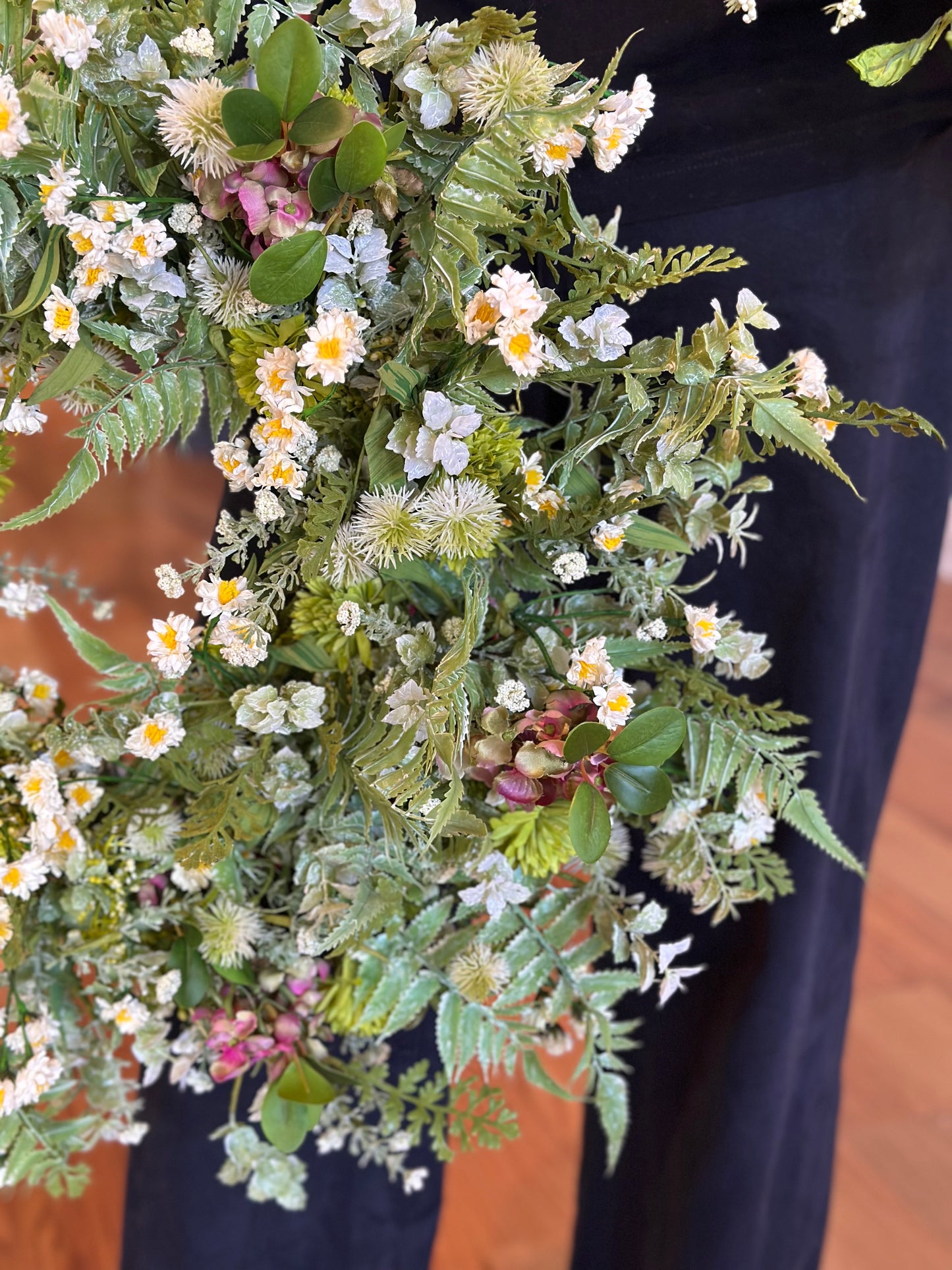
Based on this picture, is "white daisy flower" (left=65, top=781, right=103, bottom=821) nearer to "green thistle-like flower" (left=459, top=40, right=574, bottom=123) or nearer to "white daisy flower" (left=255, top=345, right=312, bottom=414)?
"white daisy flower" (left=255, top=345, right=312, bottom=414)

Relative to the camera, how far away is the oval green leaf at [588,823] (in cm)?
41

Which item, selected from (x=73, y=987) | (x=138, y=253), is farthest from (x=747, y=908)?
(x=138, y=253)

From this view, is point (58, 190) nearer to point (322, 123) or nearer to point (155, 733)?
point (322, 123)

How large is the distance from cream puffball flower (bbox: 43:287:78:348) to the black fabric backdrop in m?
0.28

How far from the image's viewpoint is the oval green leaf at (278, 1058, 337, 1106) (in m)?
0.57

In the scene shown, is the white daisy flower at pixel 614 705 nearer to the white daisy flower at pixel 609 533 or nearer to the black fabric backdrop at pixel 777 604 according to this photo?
the white daisy flower at pixel 609 533

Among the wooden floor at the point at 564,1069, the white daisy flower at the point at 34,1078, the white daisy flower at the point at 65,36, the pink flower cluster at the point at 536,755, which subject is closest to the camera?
the white daisy flower at the point at 65,36

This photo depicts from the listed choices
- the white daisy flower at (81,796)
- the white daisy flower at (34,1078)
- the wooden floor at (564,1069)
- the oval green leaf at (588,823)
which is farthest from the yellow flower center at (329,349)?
the wooden floor at (564,1069)

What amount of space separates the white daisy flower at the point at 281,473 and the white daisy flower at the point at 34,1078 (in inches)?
14.7

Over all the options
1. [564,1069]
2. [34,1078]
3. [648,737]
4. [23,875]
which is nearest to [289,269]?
[648,737]

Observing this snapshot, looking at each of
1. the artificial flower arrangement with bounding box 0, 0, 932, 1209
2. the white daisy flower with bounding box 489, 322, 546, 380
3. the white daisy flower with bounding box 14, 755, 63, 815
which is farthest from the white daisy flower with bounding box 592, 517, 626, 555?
the white daisy flower with bounding box 14, 755, 63, 815

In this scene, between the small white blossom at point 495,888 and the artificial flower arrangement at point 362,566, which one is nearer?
the artificial flower arrangement at point 362,566

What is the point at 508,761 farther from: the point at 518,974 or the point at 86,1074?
the point at 86,1074

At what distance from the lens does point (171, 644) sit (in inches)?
16.3
